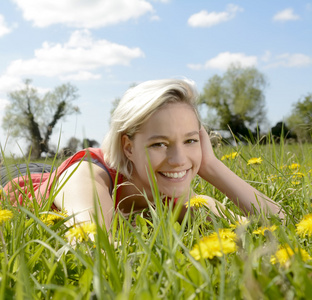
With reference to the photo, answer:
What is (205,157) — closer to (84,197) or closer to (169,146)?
(169,146)

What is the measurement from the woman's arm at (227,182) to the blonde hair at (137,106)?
39 cm

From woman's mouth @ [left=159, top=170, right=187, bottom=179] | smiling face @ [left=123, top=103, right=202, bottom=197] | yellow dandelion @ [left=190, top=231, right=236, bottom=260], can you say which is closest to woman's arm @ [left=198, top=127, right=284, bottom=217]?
smiling face @ [left=123, top=103, right=202, bottom=197]

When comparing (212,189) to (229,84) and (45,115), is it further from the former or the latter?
(229,84)

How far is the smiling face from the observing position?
2475 millimetres

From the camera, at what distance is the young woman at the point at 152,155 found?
2.47m

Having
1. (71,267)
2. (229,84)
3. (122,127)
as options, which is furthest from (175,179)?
(229,84)

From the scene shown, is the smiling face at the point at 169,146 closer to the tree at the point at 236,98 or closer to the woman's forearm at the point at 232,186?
the woman's forearm at the point at 232,186

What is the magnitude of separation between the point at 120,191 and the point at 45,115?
3565cm

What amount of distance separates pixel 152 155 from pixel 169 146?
0.13 metres

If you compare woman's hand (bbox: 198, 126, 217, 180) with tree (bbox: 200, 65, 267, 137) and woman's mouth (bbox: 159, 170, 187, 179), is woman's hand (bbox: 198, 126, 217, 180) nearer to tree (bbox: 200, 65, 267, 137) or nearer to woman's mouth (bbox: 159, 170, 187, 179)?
woman's mouth (bbox: 159, 170, 187, 179)

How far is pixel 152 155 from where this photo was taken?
246cm

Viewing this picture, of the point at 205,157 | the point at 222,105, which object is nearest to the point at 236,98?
the point at 222,105

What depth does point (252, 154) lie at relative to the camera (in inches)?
151

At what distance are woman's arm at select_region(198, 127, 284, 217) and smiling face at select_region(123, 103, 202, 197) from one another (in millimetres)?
335
